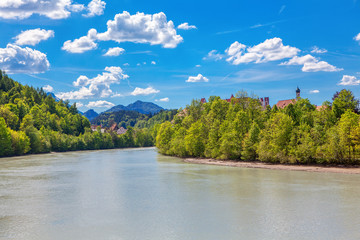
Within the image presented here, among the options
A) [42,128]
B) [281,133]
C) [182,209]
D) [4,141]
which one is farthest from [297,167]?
[42,128]

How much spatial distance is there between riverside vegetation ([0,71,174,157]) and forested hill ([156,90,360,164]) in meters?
52.4

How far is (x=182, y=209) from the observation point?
85.6 ft

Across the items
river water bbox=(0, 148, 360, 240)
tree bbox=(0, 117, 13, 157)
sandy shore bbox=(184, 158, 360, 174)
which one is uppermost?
tree bbox=(0, 117, 13, 157)

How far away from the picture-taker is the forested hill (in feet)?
173

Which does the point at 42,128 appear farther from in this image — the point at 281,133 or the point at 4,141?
the point at 281,133

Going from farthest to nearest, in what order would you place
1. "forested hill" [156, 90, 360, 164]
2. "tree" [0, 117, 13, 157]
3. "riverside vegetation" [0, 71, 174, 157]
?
"riverside vegetation" [0, 71, 174, 157] < "tree" [0, 117, 13, 157] < "forested hill" [156, 90, 360, 164]

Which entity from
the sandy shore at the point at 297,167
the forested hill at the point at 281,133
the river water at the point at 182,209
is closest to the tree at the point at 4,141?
the forested hill at the point at 281,133

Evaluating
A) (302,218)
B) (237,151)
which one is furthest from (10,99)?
(302,218)

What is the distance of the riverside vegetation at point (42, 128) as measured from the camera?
336 ft

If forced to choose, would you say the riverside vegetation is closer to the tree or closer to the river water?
the tree

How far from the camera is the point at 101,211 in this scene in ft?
84.5

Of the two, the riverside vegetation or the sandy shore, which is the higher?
the riverside vegetation

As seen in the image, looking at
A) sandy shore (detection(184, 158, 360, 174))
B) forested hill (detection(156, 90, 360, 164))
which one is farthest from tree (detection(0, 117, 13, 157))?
sandy shore (detection(184, 158, 360, 174))

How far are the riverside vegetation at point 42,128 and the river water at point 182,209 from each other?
67868 millimetres
